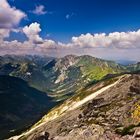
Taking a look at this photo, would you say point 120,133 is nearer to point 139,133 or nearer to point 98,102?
point 139,133

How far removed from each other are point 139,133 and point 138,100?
40364 mm

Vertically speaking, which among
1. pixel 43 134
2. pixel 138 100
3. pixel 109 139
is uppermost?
pixel 138 100

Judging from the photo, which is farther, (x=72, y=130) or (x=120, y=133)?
(x=72, y=130)

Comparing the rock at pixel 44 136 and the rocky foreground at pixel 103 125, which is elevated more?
the rocky foreground at pixel 103 125

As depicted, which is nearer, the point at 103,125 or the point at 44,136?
the point at 103,125

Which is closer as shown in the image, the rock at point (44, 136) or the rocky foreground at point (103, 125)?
the rocky foreground at point (103, 125)

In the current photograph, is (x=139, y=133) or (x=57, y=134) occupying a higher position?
(x=139, y=133)

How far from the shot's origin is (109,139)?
389 feet

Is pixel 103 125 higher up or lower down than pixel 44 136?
higher up

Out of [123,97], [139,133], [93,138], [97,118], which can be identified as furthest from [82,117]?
[139,133]

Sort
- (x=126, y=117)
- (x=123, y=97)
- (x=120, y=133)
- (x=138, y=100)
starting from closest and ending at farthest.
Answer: (x=120, y=133) → (x=126, y=117) → (x=138, y=100) → (x=123, y=97)

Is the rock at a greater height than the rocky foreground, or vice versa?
the rocky foreground

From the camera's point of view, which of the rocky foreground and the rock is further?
the rock

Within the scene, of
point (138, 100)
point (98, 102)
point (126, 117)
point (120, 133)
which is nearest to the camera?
point (120, 133)
